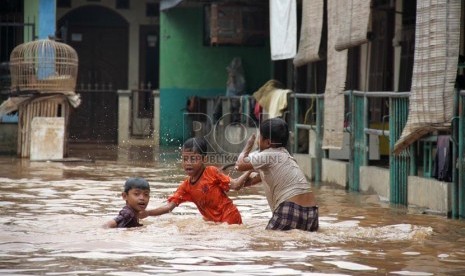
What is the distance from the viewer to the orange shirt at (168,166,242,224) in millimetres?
9812

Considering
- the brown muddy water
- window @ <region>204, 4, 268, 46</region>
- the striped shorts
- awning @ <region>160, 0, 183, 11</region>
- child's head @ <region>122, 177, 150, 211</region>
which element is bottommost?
the brown muddy water

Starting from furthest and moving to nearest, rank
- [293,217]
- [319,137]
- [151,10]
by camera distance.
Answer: [151,10], [319,137], [293,217]

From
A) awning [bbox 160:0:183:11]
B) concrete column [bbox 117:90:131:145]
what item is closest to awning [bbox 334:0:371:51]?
awning [bbox 160:0:183:11]

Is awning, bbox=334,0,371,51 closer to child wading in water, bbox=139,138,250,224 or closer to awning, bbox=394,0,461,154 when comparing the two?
awning, bbox=394,0,461,154

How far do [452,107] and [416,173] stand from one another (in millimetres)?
1582

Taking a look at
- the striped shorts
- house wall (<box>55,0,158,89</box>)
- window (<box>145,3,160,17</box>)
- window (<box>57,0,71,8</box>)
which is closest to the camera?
the striped shorts

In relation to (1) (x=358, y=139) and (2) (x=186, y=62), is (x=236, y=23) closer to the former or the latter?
(2) (x=186, y=62)

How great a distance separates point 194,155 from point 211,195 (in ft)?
1.48

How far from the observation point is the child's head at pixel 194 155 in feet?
31.7

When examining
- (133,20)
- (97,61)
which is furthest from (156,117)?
(97,61)

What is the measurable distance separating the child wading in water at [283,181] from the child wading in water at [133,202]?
0.86m

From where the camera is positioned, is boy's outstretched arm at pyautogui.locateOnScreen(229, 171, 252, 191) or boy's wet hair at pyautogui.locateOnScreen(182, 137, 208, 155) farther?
boy's wet hair at pyautogui.locateOnScreen(182, 137, 208, 155)

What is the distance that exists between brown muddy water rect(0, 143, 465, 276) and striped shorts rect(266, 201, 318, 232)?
116mm

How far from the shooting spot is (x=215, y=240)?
29.6 ft
